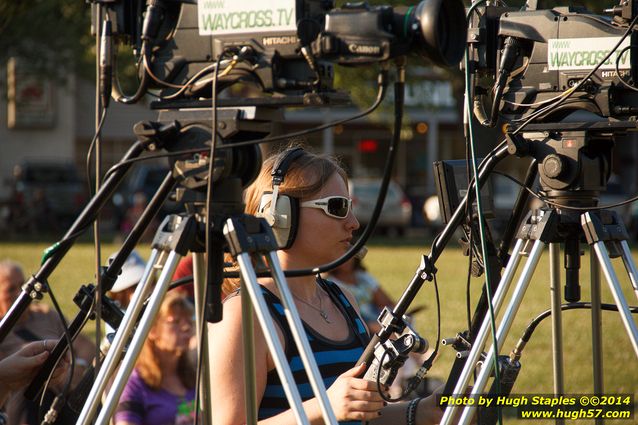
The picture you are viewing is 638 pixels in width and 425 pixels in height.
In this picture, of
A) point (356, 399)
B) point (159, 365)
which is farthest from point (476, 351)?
point (159, 365)

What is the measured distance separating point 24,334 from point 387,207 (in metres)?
21.3

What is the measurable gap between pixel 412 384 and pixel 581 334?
593cm

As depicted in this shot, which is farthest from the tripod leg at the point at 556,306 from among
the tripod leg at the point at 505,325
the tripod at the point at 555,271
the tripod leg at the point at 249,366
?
the tripod leg at the point at 249,366

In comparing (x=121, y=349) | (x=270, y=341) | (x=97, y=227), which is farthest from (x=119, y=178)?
(x=270, y=341)

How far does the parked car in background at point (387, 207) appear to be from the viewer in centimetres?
2527

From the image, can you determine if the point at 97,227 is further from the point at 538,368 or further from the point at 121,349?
the point at 538,368

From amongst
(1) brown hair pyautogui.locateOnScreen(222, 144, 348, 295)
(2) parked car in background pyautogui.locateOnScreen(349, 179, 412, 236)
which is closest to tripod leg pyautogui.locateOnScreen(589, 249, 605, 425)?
(1) brown hair pyautogui.locateOnScreen(222, 144, 348, 295)

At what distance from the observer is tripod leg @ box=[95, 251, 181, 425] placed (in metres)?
2.37

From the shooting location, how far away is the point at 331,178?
332 centimetres

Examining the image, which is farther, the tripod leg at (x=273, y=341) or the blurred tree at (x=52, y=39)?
the blurred tree at (x=52, y=39)

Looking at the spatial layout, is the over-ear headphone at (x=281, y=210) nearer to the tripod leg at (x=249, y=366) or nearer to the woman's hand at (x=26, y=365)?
the tripod leg at (x=249, y=366)

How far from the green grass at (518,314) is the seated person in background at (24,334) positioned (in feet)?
7.84

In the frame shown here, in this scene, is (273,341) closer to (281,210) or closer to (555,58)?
(281,210)

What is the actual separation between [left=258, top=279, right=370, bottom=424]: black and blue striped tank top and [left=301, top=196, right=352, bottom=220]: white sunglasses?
0.33 metres
